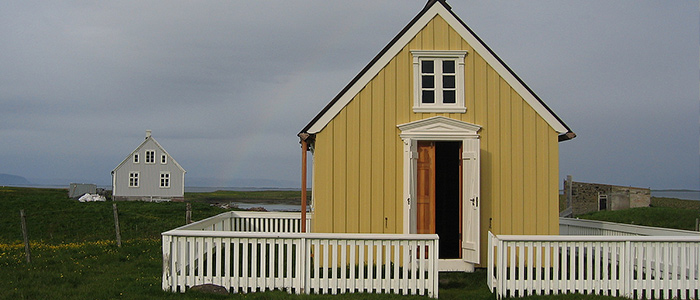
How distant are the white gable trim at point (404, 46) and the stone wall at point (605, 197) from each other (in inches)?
850

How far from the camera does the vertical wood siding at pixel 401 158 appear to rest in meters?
10.7

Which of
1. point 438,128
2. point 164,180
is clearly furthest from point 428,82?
point 164,180

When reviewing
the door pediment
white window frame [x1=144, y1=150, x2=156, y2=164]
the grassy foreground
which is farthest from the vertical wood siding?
white window frame [x1=144, y1=150, x2=156, y2=164]

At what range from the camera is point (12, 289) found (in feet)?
27.9

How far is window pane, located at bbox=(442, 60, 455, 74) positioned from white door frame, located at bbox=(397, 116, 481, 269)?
107 cm

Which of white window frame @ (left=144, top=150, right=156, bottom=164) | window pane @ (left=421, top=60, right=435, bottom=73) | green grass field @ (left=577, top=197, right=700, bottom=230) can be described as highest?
window pane @ (left=421, top=60, right=435, bottom=73)

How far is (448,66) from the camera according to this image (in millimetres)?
11055

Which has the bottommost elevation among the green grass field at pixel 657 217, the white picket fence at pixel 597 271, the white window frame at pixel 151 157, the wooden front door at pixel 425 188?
the green grass field at pixel 657 217

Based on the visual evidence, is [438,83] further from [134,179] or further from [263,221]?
[134,179]

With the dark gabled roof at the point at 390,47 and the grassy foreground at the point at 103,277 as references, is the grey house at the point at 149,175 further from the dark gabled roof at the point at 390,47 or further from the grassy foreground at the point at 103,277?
the dark gabled roof at the point at 390,47

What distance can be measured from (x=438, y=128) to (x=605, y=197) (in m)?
23.2

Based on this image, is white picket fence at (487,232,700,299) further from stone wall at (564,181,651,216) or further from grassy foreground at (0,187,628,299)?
stone wall at (564,181,651,216)

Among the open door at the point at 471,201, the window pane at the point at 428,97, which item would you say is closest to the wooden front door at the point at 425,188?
the open door at the point at 471,201

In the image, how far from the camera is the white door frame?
10.3 meters
